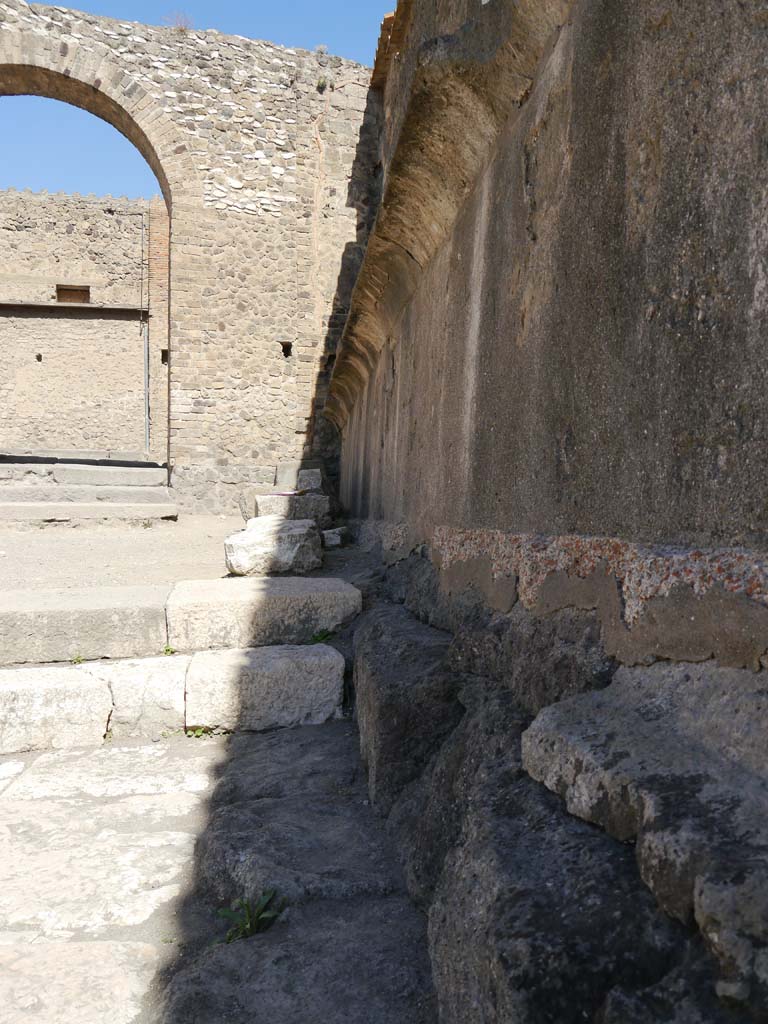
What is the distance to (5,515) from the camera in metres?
7.82

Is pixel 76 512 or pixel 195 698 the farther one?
pixel 76 512

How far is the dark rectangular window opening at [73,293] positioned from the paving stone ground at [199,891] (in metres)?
20.6

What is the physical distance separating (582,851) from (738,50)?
98cm

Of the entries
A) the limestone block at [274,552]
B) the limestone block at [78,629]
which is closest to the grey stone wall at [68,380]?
the limestone block at [274,552]

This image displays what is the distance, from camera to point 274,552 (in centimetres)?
414

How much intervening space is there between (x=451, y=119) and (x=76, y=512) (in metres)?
6.87

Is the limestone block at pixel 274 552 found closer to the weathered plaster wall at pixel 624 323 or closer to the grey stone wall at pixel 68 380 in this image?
the weathered plaster wall at pixel 624 323

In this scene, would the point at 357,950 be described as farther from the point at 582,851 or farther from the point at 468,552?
the point at 468,552

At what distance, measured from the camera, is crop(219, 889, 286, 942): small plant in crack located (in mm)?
1537

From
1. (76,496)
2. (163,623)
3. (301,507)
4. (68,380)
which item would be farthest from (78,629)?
(68,380)

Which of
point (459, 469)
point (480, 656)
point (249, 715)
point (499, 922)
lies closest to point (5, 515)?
point (249, 715)

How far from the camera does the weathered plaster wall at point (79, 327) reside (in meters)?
20.4

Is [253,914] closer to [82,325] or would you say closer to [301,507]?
[301,507]

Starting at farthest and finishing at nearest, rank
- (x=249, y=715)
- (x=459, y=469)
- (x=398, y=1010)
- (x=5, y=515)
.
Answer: (x=5, y=515) → (x=249, y=715) → (x=459, y=469) → (x=398, y=1010)
